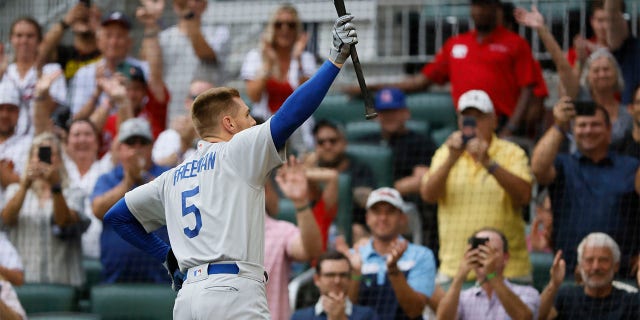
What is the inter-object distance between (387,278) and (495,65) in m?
2.30

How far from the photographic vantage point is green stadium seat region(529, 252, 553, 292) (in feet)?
25.4

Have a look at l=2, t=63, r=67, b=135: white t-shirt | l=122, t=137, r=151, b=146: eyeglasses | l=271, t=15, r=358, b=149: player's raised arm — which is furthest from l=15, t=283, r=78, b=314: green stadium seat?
l=271, t=15, r=358, b=149: player's raised arm

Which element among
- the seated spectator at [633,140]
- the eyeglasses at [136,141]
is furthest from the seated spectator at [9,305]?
the seated spectator at [633,140]

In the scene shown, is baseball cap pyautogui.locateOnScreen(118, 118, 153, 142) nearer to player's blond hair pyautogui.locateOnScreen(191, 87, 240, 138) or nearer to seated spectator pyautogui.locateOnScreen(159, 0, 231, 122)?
seated spectator pyautogui.locateOnScreen(159, 0, 231, 122)

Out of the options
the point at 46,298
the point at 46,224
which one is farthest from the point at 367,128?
the point at 46,298

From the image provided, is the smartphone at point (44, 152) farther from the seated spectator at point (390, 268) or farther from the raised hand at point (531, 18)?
the raised hand at point (531, 18)

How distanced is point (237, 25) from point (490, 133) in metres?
4.44

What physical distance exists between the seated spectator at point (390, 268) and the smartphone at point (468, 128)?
1.89ft

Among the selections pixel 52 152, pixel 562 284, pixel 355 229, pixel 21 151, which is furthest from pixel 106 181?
pixel 562 284

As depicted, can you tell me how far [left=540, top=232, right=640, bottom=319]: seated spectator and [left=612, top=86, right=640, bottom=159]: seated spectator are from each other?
1001 mm

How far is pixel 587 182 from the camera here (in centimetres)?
774

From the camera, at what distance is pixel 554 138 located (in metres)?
7.81

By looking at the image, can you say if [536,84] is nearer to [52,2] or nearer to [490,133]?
[490,133]

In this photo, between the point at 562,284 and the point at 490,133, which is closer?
the point at 562,284
